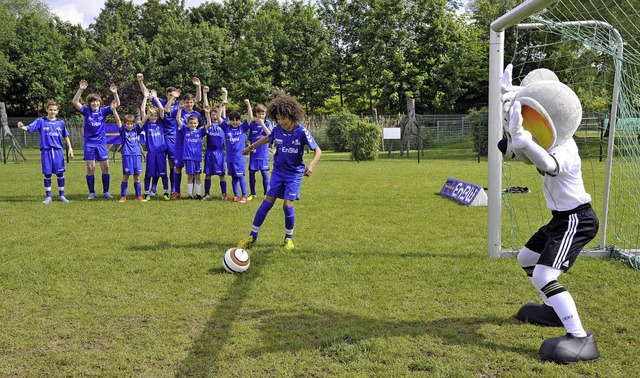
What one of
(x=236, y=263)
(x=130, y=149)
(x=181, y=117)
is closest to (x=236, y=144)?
(x=181, y=117)

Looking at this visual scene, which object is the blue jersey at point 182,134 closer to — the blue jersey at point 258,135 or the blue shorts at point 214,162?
the blue shorts at point 214,162

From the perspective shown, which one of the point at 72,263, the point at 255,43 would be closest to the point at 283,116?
the point at 72,263

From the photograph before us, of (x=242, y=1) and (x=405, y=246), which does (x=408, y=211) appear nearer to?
(x=405, y=246)

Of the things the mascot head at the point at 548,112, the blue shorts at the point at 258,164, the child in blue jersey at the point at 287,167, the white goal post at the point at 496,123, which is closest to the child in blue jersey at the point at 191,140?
the blue shorts at the point at 258,164

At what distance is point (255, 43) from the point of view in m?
49.8

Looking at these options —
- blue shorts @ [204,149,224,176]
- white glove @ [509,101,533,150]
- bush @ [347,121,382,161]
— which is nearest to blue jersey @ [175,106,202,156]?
blue shorts @ [204,149,224,176]

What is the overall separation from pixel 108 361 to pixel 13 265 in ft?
11.1

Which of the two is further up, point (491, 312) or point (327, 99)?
point (327, 99)

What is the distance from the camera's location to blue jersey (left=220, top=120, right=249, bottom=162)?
11.6m

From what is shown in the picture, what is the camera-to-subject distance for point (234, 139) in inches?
460

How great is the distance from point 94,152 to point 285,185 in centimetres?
658

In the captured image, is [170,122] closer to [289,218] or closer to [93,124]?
[93,124]

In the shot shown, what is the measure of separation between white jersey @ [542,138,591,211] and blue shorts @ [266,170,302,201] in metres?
3.69

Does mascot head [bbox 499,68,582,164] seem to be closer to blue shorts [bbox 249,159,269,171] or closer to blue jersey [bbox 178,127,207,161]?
blue shorts [bbox 249,159,269,171]
